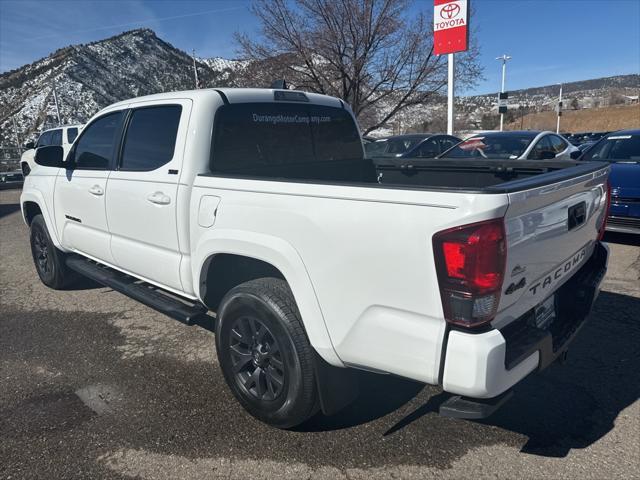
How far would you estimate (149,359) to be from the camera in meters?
3.76

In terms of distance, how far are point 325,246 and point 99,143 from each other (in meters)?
3.02

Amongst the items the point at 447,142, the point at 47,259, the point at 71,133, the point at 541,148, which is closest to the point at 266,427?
→ the point at 47,259

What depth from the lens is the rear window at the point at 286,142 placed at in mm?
3252

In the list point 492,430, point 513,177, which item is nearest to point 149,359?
point 492,430

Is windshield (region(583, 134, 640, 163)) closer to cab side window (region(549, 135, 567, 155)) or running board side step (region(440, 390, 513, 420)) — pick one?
cab side window (region(549, 135, 567, 155))

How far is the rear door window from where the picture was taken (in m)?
3.32

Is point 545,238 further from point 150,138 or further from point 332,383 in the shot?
point 150,138

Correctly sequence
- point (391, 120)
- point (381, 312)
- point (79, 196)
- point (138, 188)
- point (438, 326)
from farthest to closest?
point (391, 120)
point (79, 196)
point (138, 188)
point (381, 312)
point (438, 326)

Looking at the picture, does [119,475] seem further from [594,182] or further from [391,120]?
[391,120]

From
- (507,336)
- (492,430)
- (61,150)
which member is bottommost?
(492,430)

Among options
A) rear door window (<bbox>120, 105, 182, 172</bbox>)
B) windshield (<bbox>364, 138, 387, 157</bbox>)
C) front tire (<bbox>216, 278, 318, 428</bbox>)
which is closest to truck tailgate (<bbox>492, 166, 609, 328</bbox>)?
front tire (<bbox>216, 278, 318, 428</bbox>)

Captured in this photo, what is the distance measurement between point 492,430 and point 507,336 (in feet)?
3.20

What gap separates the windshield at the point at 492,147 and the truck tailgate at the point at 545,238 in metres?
6.14

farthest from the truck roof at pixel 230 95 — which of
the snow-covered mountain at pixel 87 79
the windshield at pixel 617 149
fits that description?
the snow-covered mountain at pixel 87 79
